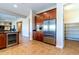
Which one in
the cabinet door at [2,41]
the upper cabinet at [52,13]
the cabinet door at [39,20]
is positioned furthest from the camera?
the cabinet door at [39,20]

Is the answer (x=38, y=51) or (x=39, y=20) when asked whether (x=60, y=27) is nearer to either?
(x=38, y=51)

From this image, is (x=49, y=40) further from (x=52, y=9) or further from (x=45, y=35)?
(x=52, y=9)

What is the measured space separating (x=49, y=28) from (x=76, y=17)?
2973mm

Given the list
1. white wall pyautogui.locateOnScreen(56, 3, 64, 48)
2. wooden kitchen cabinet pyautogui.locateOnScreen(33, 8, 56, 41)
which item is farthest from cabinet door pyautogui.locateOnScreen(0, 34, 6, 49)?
wooden kitchen cabinet pyautogui.locateOnScreen(33, 8, 56, 41)

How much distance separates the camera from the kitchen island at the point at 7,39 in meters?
4.60

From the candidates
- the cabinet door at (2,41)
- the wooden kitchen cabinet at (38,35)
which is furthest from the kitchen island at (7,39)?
the wooden kitchen cabinet at (38,35)

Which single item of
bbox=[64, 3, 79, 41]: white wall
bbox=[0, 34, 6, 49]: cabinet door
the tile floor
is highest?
bbox=[64, 3, 79, 41]: white wall

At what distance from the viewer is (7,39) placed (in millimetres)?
4918

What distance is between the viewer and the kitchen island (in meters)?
4.60

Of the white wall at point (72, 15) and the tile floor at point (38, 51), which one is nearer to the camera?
the tile floor at point (38, 51)

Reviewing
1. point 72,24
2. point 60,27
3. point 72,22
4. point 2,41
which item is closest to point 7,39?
point 2,41

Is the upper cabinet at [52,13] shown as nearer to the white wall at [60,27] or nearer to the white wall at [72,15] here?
the white wall at [60,27]

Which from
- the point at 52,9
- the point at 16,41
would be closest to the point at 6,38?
the point at 16,41

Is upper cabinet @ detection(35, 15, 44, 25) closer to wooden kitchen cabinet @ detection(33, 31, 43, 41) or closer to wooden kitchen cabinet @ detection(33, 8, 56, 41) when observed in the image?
wooden kitchen cabinet @ detection(33, 8, 56, 41)
